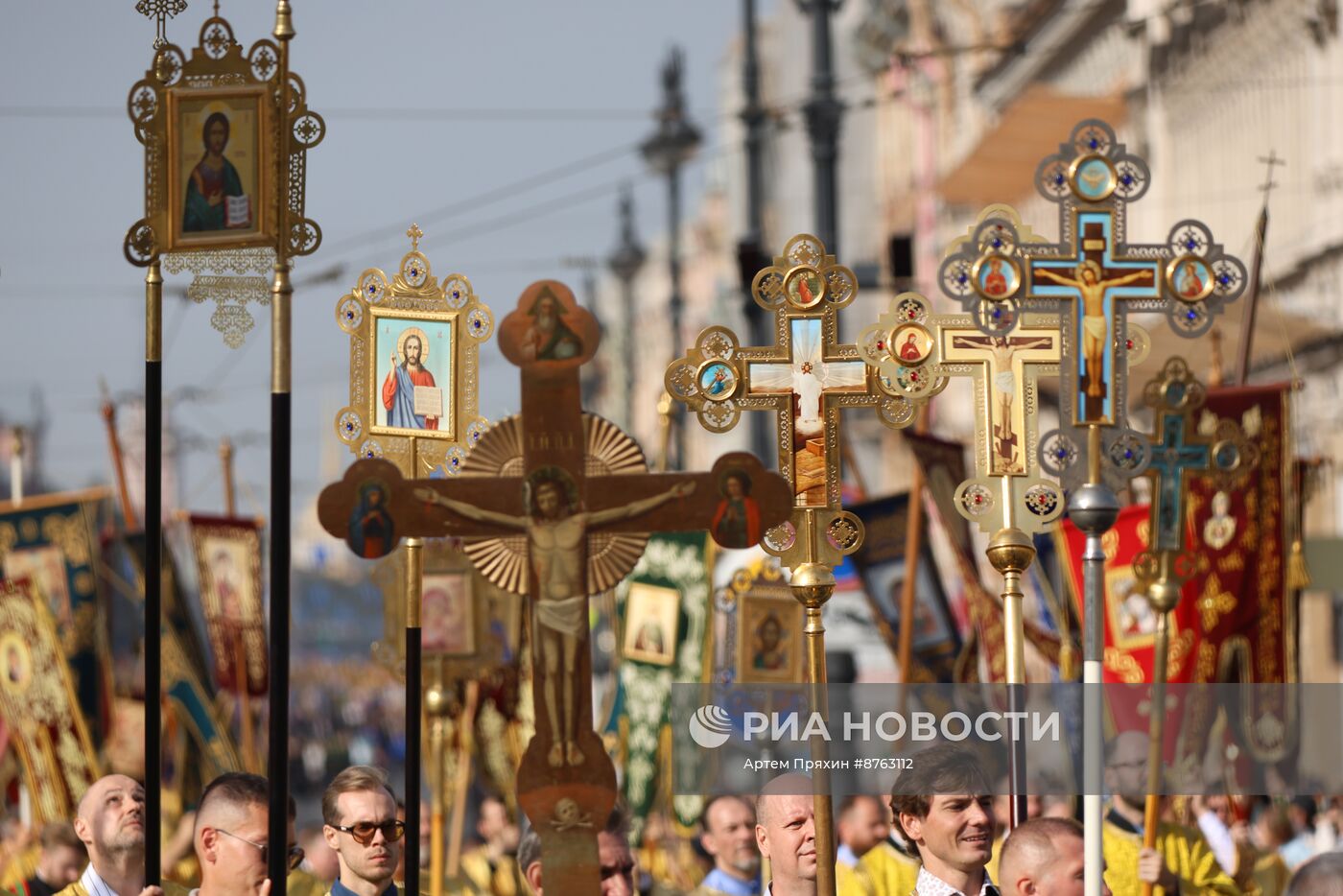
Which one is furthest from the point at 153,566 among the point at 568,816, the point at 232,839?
the point at 568,816

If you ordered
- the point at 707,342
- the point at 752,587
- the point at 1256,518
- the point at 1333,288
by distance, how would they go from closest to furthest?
the point at 707,342
the point at 1256,518
the point at 752,587
the point at 1333,288

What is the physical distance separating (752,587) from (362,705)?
4549cm

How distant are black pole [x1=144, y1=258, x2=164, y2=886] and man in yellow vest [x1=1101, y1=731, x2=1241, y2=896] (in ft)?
13.1

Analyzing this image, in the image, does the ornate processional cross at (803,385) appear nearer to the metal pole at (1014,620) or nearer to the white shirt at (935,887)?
the metal pole at (1014,620)

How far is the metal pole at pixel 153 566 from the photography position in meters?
7.29

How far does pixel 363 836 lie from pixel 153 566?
3.18 ft

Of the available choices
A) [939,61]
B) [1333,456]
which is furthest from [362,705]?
[1333,456]

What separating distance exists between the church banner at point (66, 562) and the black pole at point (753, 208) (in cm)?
403

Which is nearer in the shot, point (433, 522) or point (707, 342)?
point (433, 522)

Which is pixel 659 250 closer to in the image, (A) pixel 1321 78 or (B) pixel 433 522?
(A) pixel 1321 78

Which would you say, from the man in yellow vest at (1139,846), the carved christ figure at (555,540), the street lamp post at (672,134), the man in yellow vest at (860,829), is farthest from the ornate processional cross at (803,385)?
the street lamp post at (672,134)

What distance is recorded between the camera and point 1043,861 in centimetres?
761

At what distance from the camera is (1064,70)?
1379 inches

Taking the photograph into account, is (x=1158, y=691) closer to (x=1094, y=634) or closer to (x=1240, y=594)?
(x=1094, y=634)
